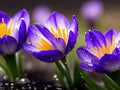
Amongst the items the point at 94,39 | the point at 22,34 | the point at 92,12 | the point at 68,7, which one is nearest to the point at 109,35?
the point at 94,39

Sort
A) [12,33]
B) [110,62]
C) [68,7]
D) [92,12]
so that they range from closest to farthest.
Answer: [110,62]
[12,33]
[92,12]
[68,7]

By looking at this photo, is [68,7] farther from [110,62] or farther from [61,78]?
[110,62]

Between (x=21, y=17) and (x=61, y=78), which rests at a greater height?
(x=21, y=17)

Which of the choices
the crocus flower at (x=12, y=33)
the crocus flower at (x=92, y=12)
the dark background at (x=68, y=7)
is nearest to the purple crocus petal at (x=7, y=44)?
the crocus flower at (x=12, y=33)

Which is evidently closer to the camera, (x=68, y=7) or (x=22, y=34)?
(x=22, y=34)

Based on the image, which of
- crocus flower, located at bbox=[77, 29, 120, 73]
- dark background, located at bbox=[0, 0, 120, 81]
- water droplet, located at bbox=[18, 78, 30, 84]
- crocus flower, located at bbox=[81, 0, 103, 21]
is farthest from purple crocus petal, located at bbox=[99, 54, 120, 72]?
dark background, located at bbox=[0, 0, 120, 81]

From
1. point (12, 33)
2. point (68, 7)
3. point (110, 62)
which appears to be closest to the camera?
point (110, 62)

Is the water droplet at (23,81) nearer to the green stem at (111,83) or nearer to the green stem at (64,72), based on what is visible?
the green stem at (64,72)

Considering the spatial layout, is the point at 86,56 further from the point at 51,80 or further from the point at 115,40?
the point at 51,80
